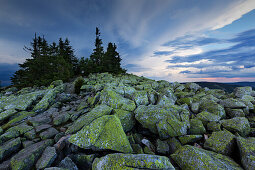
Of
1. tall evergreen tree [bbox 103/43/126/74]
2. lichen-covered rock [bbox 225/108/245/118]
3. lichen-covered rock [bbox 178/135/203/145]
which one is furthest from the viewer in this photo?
tall evergreen tree [bbox 103/43/126/74]

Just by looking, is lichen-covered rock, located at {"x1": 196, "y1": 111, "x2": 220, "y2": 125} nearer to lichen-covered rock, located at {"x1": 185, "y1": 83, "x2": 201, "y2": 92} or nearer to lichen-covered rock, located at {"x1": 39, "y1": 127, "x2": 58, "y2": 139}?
lichen-covered rock, located at {"x1": 39, "y1": 127, "x2": 58, "y2": 139}

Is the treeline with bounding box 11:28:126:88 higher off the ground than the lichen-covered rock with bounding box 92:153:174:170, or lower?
higher

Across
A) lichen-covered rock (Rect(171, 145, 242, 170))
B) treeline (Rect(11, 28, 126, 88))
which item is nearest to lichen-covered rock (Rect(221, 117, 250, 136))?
lichen-covered rock (Rect(171, 145, 242, 170))

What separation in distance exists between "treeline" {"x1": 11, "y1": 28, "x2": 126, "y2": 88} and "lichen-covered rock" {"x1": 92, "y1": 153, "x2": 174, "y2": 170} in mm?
33194

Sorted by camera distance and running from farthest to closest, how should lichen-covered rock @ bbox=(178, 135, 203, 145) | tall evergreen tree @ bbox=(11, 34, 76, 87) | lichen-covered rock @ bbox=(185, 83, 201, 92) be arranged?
tall evergreen tree @ bbox=(11, 34, 76, 87), lichen-covered rock @ bbox=(185, 83, 201, 92), lichen-covered rock @ bbox=(178, 135, 203, 145)

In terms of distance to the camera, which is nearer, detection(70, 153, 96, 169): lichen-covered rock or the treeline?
detection(70, 153, 96, 169): lichen-covered rock

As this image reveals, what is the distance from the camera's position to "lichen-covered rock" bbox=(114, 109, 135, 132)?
22.9 feet

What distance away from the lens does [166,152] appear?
5.28 m

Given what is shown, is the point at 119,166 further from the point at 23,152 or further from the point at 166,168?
the point at 23,152

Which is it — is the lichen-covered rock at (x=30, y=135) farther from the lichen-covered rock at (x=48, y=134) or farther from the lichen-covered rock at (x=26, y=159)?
the lichen-covered rock at (x=26, y=159)

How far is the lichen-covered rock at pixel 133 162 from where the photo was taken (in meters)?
3.40

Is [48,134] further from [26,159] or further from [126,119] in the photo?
[126,119]

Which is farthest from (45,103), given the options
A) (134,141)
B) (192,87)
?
(192,87)

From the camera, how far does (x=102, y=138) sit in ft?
16.2
